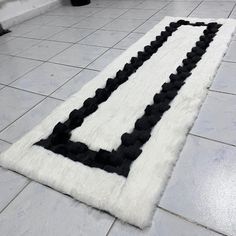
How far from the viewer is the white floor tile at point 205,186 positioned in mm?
884

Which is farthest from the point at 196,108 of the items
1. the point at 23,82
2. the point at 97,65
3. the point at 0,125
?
the point at 23,82

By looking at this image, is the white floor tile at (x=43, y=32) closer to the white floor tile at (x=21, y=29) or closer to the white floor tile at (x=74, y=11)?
the white floor tile at (x=21, y=29)

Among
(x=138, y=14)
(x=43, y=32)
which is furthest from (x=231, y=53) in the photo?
(x=43, y=32)

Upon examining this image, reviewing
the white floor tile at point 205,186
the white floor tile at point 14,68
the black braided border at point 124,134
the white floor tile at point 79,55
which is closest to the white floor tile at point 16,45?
the white floor tile at point 14,68

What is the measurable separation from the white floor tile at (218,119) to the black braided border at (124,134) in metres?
0.18

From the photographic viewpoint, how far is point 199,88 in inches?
57.6

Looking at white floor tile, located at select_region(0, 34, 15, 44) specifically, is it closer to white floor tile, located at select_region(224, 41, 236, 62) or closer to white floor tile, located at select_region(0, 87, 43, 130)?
white floor tile, located at select_region(0, 87, 43, 130)

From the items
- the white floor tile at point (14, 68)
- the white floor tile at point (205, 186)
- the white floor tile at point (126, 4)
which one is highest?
the white floor tile at point (14, 68)

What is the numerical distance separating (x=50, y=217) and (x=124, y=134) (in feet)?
1.48

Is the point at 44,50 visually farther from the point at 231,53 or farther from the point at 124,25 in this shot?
the point at 231,53

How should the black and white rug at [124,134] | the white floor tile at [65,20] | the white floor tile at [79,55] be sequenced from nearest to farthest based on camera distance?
the black and white rug at [124,134], the white floor tile at [79,55], the white floor tile at [65,20]

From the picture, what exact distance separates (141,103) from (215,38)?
37.9 inches

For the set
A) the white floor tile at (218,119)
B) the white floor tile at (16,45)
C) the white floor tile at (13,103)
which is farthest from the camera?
the white floor tile at (16,45)

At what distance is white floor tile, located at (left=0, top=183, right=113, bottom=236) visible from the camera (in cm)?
90
